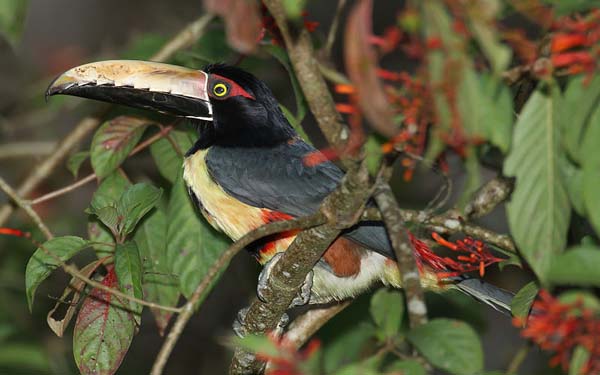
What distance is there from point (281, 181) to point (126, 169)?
5.41 ft

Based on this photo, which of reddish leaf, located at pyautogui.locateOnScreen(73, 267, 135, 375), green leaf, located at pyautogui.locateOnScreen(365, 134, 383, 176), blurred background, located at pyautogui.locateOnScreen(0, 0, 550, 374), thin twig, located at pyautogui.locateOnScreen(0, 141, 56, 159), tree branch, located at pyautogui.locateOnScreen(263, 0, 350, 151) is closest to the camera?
green leaf, located at pyautogui.locateOnScreen(365, 134, 383, 176)

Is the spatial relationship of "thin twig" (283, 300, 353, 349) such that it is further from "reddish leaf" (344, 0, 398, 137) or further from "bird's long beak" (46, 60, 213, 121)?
"reddish leaf" (344, 0, 398, 137)

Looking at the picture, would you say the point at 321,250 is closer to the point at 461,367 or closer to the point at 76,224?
the point at 461,367

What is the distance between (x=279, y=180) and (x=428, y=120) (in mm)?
1725

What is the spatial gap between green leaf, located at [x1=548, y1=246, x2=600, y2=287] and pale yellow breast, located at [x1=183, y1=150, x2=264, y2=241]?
1.98m

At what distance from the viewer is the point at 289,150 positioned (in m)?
3.98

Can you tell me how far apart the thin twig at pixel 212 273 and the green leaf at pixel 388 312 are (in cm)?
28

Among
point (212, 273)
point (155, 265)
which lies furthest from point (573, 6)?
point (155, 265)

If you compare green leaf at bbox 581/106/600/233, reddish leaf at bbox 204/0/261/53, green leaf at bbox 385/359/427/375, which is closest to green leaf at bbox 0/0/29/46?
reddish leaf at bbox 204/0/261/53

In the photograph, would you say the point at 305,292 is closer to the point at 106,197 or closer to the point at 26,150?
the point at 106,197

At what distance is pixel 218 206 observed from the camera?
372 cm

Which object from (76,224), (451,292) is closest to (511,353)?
(451,292)

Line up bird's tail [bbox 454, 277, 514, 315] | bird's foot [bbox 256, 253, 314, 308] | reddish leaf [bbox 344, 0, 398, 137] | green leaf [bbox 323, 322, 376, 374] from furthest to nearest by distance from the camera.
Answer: bird's tail [bbox 454, 277, 514, 315]
bird's foot [bbox 256, 253, 314, 308]
green leaf [bbox 323, 322, 376, 374]
reddish leaf [bbox 344, 0, 398, 137]

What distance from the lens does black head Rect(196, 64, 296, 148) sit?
13.1 ft
